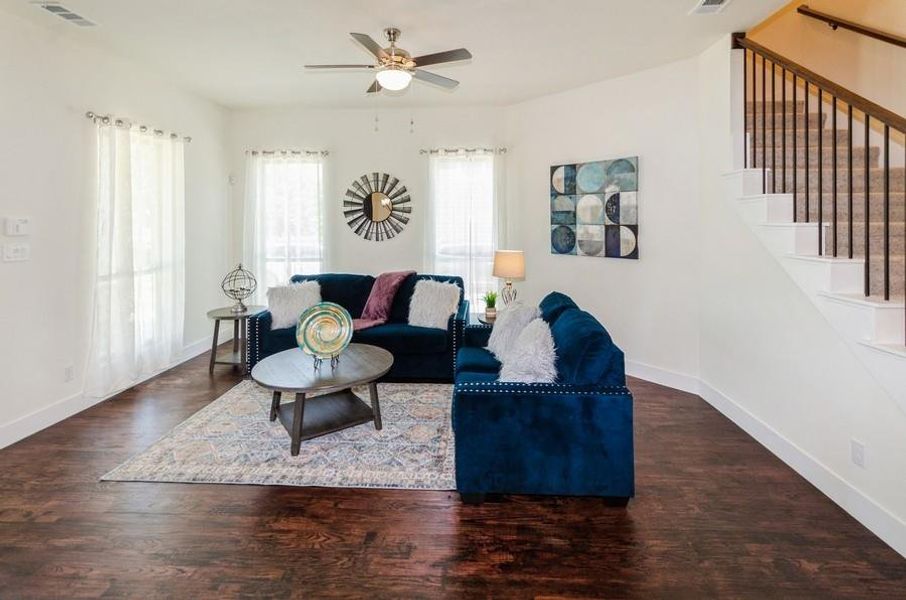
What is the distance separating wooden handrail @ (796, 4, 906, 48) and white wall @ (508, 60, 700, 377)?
105 centimetres

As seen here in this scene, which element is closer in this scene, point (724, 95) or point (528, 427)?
point (528, 427)

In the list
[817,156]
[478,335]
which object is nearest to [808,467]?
[817,156]

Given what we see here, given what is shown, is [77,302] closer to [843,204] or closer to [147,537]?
[147,537]

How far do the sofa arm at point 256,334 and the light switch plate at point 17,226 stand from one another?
5.82ft

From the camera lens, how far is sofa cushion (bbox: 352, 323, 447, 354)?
4719mm

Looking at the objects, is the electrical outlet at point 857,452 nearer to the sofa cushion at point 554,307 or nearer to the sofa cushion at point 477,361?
the sofa cushion at point 554,307

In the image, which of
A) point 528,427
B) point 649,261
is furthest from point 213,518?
point 649,261

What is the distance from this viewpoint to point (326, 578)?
211 centimetres

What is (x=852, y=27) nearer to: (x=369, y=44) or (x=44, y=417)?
(x=369, y=44)

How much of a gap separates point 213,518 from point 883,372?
331cm

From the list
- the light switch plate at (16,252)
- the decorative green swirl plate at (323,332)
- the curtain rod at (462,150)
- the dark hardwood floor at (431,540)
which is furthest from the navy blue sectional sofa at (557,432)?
the curtain rod at (462,150)

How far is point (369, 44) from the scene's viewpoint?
9.98 feet

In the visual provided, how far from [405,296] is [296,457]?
2.39m

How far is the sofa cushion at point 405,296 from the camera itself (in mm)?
5199
